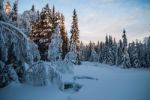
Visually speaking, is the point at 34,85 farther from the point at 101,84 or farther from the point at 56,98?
the point at 101,84

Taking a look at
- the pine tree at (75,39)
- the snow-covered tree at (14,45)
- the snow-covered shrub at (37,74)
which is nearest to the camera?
the snow-covered tree at (14,45)

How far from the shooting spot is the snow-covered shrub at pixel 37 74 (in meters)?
13.0

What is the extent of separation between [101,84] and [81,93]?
7.15 feet

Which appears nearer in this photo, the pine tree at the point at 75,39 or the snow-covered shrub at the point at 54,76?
the snow-covered shrub at the point at 54,76

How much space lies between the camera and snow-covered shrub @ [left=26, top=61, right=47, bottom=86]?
13016 millimetres

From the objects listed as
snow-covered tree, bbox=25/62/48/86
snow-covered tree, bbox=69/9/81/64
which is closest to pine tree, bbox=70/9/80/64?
snow-covered tree, bbox=69/9/81/64

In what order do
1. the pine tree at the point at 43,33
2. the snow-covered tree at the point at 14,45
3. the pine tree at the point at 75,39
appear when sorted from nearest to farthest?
the snow-covered tree at the point at 14,45
the pine tree at the point at 43,33
the pine tree at the point at 75,39

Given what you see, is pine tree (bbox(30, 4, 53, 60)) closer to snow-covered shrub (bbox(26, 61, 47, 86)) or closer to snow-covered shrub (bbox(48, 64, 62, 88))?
snow-covered shrub (bbox(48, 64, 62, 88))

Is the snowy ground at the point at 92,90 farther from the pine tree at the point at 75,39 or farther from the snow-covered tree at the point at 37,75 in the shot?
the pine tree at the point at 75,39

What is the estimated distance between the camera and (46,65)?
13102 mm

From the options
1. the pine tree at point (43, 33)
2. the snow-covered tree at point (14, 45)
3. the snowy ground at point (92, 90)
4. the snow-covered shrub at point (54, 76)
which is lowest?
the snowy ground at point (92, 90)

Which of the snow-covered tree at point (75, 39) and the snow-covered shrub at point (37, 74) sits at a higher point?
the snow-covered tree at point (75, 39)

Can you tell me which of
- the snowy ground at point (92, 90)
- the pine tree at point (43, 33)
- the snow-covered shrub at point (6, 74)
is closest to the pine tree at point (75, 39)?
the pine tree at point (43, 33)

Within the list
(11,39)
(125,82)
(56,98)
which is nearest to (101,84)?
(125,82)
